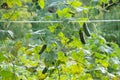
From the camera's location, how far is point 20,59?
4.88ft

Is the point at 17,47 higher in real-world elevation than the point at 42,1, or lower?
lower

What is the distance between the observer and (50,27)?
136 centimetres

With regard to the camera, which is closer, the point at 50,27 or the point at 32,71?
the point at 50,27

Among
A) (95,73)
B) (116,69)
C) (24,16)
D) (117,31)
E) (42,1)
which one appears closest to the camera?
(42,1)

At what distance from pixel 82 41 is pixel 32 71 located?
330 millimetres

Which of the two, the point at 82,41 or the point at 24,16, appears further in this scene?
the point at 24,16

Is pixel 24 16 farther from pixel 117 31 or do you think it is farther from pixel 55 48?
pixel 55 48

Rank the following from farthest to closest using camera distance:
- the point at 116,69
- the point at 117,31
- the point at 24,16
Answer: the point at 117,31, the point at 24,16, the point at 116,69

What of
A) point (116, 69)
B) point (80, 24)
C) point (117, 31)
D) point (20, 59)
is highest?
point (80, 24)

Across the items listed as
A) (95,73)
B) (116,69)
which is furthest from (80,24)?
(116,69)

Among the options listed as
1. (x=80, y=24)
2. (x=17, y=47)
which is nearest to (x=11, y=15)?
(x=17, y=47)

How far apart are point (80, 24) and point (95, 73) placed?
23cm

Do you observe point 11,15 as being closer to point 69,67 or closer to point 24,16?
point 69,67

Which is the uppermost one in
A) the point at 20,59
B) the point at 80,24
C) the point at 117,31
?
the point at 80,24
